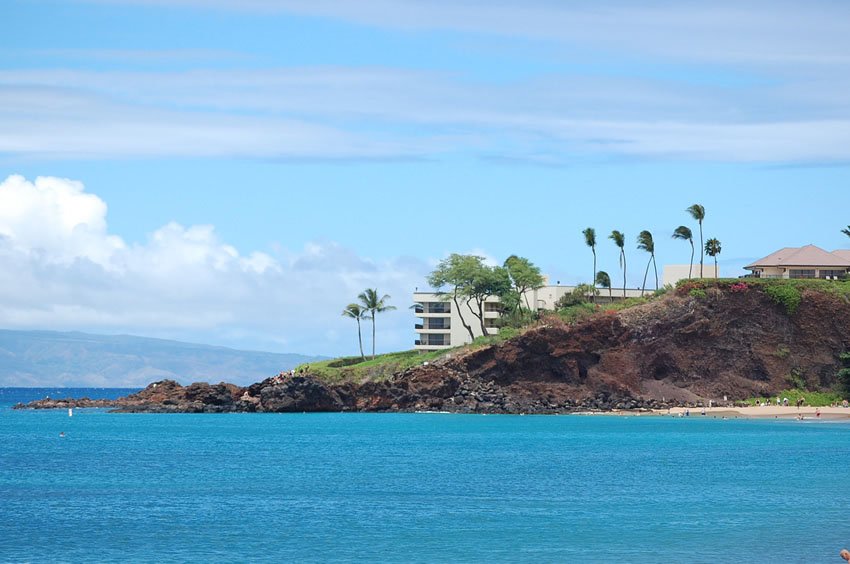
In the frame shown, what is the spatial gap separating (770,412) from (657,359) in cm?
1191

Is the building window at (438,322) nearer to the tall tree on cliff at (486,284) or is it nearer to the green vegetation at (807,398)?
the tall tree on cliff at (486,284)

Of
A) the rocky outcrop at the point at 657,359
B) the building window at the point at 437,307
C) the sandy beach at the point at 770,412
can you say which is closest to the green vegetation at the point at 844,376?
the rocky outcrop at the point at 657,359

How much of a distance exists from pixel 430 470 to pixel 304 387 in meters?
58.5

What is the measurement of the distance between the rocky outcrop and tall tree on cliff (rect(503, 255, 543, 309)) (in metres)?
16.8

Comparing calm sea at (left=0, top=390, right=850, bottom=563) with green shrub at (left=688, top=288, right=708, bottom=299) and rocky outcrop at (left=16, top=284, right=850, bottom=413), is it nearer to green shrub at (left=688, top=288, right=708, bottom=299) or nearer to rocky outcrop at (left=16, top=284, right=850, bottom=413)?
rocky outcrop at (left=16, top=284, right=850, bottom=413)

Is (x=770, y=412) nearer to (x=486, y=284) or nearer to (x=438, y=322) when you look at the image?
(x=486, y=284)

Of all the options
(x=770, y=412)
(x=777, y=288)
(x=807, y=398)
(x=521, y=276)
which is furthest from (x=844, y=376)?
(x=521, y=276)

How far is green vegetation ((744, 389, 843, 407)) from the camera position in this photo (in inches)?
4643

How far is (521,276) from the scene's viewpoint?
13550 cm

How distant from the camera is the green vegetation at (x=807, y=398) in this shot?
11794 cm

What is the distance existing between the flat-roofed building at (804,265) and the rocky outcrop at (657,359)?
10912 millimetres

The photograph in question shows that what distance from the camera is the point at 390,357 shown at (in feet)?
458

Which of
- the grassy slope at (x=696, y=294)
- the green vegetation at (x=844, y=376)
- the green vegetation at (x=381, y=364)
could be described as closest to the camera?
the green vegetation at (x=844, y=376)

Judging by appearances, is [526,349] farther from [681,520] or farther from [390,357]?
[681,520]
